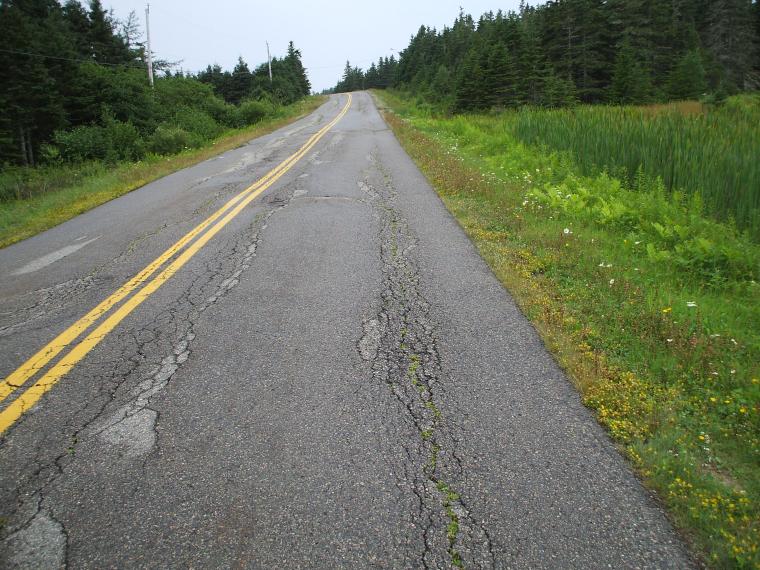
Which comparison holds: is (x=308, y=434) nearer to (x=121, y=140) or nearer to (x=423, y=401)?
(x=423, y=401)

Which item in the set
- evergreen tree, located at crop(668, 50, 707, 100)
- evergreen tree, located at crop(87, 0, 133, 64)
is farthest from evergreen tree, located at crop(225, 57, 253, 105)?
evergreen tree, located at crop(668, 50, 707, 100)

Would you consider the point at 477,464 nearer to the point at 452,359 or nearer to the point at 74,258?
→ the point at 452,359

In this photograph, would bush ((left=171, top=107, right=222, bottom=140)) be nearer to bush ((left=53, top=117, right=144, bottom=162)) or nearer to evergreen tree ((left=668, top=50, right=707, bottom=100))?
bush ((left=53, top=117, right=144, bottom=162))

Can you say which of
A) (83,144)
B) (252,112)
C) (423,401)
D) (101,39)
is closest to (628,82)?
(252,112)

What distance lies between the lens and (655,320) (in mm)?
3939

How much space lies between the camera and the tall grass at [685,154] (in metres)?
6.58

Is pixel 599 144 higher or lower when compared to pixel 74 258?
higher

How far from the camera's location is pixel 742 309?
14.2 ft

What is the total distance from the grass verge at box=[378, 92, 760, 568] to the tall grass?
17.0 inches

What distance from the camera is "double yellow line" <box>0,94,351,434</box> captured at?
3.10 meters

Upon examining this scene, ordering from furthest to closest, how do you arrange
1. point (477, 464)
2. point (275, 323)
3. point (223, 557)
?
point (275, 323), point (477, 464), point (223, 557)

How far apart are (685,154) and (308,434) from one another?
828 centimetres

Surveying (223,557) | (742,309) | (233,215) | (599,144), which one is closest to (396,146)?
(599,144)

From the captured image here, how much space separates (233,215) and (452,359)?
529 centimetres
